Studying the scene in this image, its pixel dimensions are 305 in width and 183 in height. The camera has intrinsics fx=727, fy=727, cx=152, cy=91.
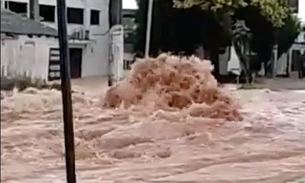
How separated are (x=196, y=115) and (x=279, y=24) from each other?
1504mm

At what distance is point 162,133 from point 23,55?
304 centimetres

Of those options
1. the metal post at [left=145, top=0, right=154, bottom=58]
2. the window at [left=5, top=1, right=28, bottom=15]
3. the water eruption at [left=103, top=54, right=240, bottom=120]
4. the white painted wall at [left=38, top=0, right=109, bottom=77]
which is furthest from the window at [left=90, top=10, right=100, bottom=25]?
the window at [left=5, top=1, right=28, bottom=15]

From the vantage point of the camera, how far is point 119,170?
2.96 metres

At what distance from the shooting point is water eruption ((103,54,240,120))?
5.38 m

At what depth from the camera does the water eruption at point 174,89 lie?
17.6 feet

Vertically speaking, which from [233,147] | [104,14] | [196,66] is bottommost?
[233,147]

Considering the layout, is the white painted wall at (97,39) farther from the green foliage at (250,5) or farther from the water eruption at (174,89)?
the green foliage at (250,5)

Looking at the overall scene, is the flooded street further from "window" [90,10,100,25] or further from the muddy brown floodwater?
"window" [90,10,100,25]

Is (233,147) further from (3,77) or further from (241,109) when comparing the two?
(3,77)

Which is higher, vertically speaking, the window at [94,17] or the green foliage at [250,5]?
the green foliage at [250,5]

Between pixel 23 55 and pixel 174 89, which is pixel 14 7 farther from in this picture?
pixel 174 89

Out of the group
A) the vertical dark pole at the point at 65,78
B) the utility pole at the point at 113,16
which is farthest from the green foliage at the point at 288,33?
the vertical dark pole at the point at 65,78

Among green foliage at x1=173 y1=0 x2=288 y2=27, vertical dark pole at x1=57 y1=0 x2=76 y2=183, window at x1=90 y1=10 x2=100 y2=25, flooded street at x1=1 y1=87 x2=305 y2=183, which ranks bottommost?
flooded street at x1=1 y1=87 x2=305 y2=183

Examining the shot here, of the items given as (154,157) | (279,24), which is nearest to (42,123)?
(154,157)
